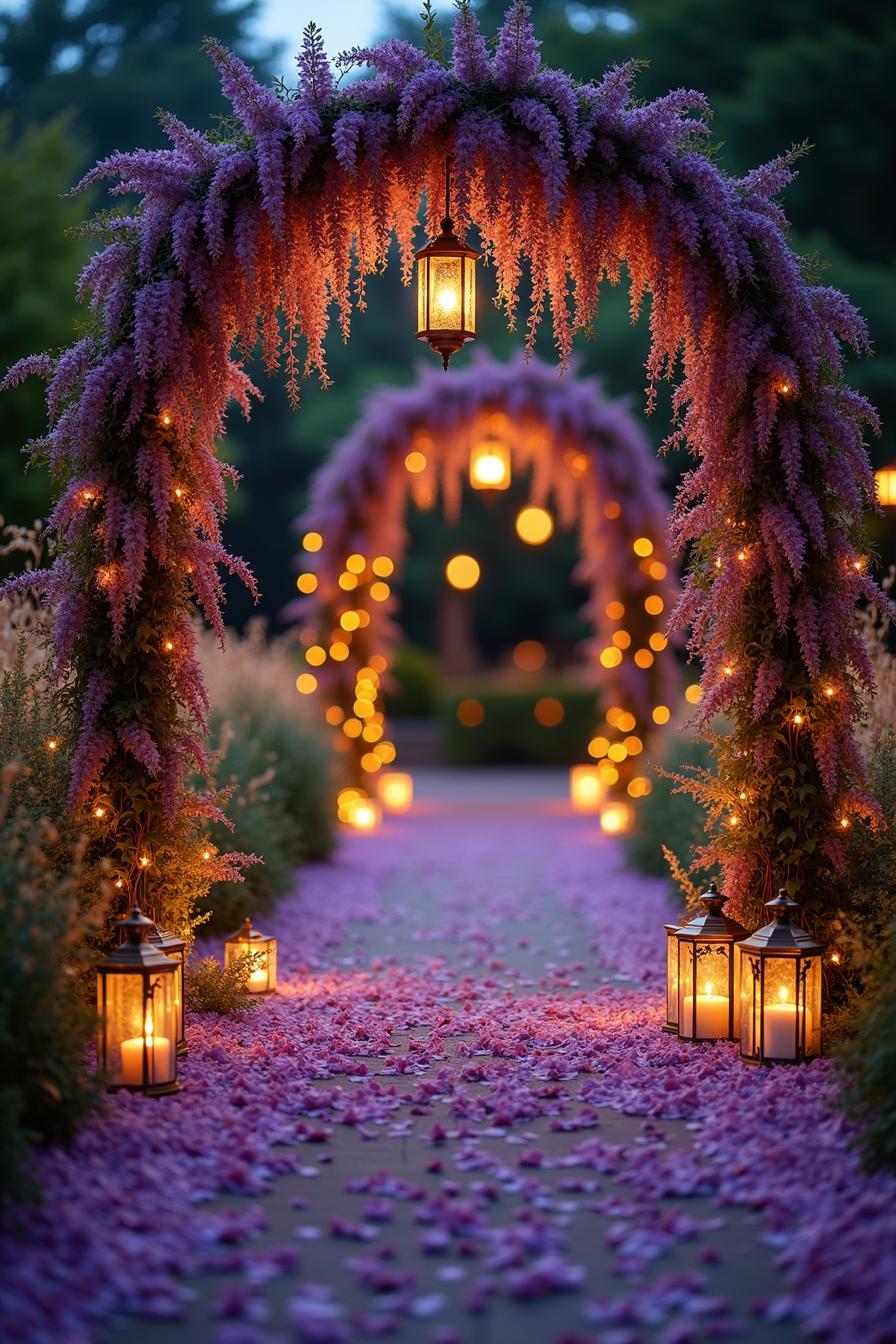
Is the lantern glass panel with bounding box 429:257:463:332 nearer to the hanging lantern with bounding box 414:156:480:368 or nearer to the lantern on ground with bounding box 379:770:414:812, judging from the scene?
the hanging lantern with bounding box 414:156:480:368

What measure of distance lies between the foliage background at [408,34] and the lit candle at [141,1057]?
8.79m

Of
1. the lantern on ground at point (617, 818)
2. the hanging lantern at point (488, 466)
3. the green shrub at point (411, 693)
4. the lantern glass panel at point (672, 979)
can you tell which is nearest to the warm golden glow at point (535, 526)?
the hanging lantern at point (488, 466)

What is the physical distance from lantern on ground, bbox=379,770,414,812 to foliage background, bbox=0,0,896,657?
5.03 metres

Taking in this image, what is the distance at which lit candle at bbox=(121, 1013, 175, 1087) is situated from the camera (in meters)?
4.39

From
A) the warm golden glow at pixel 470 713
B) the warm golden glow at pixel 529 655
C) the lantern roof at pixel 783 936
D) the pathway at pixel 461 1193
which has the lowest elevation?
the pathway at pixel 461 1193

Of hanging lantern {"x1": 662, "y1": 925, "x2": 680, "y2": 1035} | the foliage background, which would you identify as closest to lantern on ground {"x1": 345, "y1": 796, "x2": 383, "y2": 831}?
the foliage background

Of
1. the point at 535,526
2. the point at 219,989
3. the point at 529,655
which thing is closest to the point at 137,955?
the point at 219,989

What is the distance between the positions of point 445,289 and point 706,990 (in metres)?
2.95

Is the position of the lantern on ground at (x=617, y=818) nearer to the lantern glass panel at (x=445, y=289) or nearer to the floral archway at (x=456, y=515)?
the floral archway at (x=456, y=515)

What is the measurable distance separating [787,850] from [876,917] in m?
0.42

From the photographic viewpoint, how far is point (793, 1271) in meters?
3.20

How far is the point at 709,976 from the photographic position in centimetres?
514

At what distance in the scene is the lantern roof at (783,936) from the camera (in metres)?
4.65

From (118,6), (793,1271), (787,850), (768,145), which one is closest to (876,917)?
(787,850)
